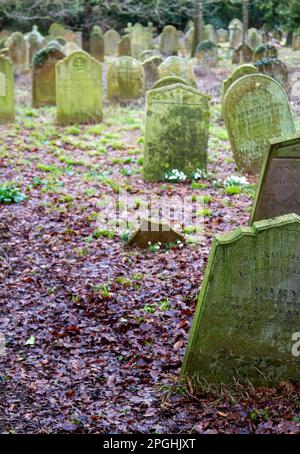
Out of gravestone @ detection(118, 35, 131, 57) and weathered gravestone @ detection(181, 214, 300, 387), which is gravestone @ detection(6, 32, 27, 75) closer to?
gravestone @ detection(118, 35, 131, 57)

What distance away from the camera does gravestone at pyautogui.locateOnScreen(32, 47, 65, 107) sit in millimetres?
16188

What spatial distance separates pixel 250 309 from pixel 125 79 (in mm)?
13742

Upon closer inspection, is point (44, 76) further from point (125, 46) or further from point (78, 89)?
point (125, 46)

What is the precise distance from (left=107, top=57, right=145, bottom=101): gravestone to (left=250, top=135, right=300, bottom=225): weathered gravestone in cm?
1136

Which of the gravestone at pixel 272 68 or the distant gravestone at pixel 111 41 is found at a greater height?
the distant gravestone at pixel 111 41

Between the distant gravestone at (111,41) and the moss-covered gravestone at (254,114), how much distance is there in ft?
80.1

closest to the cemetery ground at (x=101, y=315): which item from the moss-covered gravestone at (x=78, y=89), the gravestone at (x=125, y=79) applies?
the moss-covered gravestone at (x=78, y=89)

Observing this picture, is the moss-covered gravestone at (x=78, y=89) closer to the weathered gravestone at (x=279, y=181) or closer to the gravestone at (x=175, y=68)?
the gravestone at (x=175, y=68)

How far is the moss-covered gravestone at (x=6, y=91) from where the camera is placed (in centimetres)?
1385

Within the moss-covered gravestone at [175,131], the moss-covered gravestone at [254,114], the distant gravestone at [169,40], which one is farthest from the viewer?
the distant gravestone at [169,40]

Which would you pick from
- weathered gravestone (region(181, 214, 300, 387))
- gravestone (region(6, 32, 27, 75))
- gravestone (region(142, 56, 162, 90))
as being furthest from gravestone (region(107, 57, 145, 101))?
weathered gravestone (region(181, 214, 300, 387))

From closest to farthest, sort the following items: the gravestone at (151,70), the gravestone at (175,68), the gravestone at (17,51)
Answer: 1. the gravestone at (175,68)
2. the gravestone at (151,70)
3. the gravestone at (17,51)

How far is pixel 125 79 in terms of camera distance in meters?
17.0
